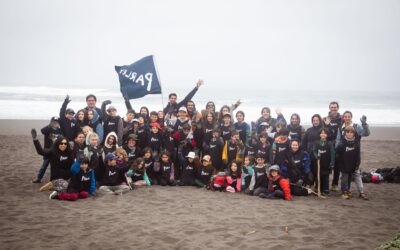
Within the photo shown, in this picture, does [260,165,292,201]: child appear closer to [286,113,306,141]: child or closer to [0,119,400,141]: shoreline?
[286,113,306,141]: child

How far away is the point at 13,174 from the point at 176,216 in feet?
18.0

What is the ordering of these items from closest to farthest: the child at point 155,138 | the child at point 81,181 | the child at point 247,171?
the child at point 81,181, the child at point 247,171, the child at point 155,138

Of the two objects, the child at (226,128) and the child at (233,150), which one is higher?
the child at (226,128)

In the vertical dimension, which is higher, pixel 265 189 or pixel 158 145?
pixel 158 145

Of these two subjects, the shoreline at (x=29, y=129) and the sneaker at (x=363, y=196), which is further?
the shoreline at (x=29, y=129)

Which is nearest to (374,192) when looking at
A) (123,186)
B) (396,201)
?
(396,201)

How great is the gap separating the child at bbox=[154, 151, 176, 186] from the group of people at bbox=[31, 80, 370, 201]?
0.03 m

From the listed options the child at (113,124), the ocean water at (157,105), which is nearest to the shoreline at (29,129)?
the ocean water at (157,105)

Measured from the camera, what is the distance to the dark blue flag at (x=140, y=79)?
33.4 feet

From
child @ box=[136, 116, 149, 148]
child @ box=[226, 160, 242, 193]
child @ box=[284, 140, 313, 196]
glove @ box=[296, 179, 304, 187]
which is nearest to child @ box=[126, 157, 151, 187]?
child @ box=[136, 116, 149, 148]

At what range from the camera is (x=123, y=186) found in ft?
25.6

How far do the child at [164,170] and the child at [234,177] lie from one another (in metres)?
1.55

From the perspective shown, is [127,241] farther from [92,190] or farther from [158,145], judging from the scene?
[158,145]

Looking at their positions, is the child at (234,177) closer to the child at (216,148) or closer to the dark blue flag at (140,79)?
the child at (216,148)
